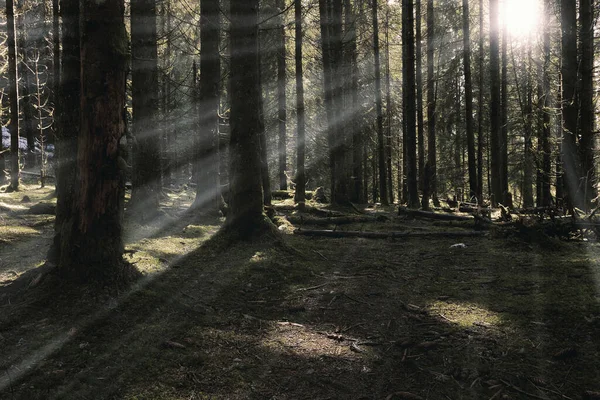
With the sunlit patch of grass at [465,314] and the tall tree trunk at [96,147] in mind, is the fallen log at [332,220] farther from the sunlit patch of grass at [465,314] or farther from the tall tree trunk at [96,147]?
the tall tree trunk at [96,147]

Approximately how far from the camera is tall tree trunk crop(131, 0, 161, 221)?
10.8m

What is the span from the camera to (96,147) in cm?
449

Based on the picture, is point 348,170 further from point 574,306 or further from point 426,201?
point 574,306

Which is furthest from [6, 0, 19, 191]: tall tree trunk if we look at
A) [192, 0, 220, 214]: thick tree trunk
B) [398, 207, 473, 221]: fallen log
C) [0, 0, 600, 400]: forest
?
[398, 207, 473, 221]: fallen log

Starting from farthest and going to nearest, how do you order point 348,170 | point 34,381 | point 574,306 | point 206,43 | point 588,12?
point 348,170, point 206,43, point 588,12, point 574,306, point 34,381

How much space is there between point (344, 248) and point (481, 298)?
154 inches

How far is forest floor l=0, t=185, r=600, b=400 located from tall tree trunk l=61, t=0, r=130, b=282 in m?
0.37

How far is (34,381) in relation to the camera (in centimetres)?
313

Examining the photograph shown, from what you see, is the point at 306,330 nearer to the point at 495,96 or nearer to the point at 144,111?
the point at 144,111

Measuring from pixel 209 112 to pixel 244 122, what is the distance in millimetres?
5182

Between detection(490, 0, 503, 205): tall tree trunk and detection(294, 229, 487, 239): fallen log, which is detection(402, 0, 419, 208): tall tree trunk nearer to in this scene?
detection(490, 0, 503, 205): tall tree trunk

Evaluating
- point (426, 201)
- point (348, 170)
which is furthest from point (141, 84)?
point (426, 201)

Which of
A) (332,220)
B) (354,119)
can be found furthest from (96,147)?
(354,119)

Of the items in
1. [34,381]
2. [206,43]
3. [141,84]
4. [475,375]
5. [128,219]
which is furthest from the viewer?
[206,43]
